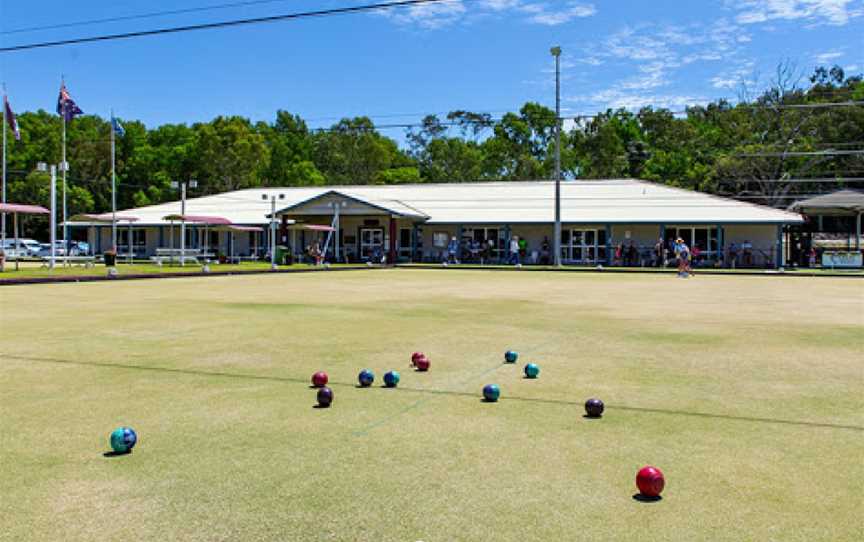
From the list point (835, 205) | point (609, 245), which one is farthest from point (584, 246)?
point (835, 205)

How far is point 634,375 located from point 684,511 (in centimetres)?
425

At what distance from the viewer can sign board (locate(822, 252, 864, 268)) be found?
139 feet

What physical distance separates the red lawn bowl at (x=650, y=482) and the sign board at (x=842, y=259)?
44.0m

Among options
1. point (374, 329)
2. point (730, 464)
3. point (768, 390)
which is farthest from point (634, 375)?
point (374, 329)

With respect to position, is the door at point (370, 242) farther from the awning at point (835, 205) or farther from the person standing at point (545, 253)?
the awning at point (835, 205)

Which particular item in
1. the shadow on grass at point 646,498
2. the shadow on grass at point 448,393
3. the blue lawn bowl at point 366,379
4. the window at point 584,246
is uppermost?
the window at point 584,246

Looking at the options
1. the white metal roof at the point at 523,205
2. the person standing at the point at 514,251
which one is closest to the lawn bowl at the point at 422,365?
the person standing at the point at 514,251

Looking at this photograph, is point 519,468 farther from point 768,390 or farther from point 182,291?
point 182,291

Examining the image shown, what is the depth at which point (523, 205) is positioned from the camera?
54.6 metres

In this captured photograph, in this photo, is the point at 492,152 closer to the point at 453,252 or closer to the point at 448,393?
the point at 453,252

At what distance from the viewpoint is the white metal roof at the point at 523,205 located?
4709 centimetres

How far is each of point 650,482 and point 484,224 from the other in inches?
1857

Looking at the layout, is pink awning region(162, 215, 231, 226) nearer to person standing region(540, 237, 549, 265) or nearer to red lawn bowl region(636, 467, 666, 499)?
person standing region(540, 237, 549, 265)

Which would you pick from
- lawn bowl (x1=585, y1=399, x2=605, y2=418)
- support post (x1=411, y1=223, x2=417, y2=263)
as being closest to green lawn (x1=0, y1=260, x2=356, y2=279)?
support post (x1=411, y1=223, x2=417, y2=263)
